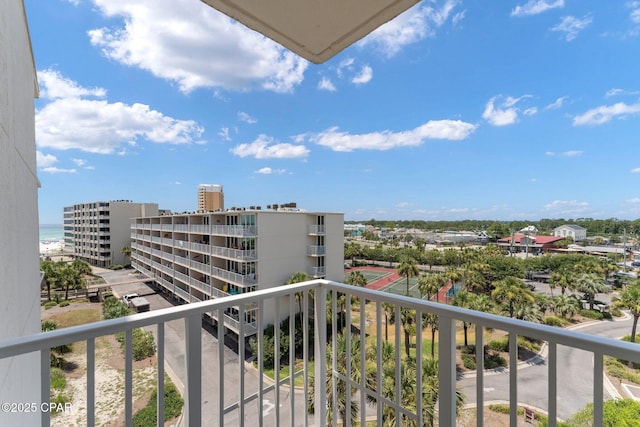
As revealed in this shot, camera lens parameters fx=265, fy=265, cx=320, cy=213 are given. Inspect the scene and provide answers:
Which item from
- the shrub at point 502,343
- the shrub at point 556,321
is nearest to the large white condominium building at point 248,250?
the shrub at point 502,343

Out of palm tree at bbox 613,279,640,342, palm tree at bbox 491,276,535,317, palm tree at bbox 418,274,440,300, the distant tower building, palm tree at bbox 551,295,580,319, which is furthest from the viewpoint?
the distant tower building

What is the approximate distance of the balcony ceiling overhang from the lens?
0.88 meters

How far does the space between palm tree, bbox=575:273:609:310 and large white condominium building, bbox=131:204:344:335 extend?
1641 cm

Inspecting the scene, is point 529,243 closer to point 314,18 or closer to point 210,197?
point 210,197

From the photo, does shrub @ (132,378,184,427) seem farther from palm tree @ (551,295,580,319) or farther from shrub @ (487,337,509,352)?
palm tree @ (551,295,580,319)

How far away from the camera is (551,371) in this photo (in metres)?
0.80

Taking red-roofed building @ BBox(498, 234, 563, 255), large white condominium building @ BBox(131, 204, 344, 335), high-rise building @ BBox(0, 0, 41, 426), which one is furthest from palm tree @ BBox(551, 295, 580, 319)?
high-rise building @ BBox(0, 0, 41, 426)

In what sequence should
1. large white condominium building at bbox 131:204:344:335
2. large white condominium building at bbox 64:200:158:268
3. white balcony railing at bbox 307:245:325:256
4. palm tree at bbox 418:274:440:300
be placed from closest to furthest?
large white condominium building at bbox 131:204:344:335 → palm tree at bbox 418:274:440:300 → white balcony railing at bbox 307:245:325:256 → large white condominium building at bbox 64:200:158:268

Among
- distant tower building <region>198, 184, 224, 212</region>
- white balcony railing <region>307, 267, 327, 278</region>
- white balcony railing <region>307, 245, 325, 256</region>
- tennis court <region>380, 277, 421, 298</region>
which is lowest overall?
tennis court <region>380, 277, 421, 298</region>

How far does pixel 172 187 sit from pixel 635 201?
37436mm

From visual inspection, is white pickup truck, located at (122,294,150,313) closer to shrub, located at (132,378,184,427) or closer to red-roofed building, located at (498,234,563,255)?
shrub, located at (132,378,184,427)

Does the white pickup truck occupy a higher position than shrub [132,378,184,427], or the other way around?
shrub [132,378,184,427]

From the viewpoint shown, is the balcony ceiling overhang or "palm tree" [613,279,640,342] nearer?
the balcony ceiling overhang

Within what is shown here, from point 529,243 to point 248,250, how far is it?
37.0m
